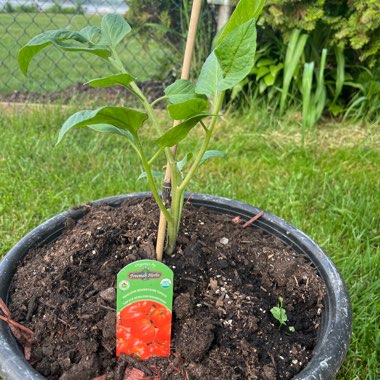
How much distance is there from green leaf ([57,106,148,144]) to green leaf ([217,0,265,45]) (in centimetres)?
19

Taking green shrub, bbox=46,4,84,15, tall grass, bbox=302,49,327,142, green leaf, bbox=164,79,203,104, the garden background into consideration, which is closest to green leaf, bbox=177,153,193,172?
green leaf, bbox=164,79,203,104

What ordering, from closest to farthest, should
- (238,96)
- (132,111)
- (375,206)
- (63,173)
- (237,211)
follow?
(132,111) → (237,211) → (375,206) → (63,173) → (238,96)

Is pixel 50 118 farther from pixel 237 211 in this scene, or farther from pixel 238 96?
pixel 237 211

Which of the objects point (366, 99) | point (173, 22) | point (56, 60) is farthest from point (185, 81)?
point (56, 60)

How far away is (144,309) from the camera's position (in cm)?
91

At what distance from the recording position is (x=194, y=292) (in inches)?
39.9

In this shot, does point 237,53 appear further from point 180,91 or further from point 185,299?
point 185,299

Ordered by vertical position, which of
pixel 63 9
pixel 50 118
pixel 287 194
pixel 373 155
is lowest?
pixel 373 155

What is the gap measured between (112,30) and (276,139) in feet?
5.36

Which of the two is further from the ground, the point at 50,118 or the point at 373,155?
the point at 50,118

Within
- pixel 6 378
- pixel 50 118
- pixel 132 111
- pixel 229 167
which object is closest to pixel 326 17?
pixel 229 167

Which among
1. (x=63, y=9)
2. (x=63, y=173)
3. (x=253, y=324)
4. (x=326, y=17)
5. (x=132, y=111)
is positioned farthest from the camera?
(x=63, y=9)

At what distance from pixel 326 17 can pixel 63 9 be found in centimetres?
205

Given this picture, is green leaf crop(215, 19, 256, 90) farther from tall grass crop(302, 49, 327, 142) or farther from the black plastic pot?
tall grass crop(302, 49, 327, 142)
